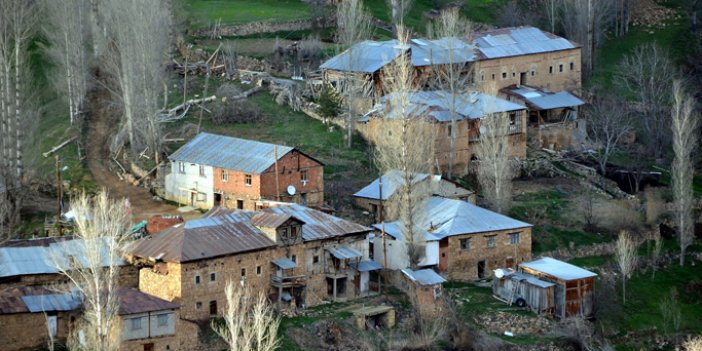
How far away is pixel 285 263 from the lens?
62.2m

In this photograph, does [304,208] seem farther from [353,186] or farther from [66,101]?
[66,101]

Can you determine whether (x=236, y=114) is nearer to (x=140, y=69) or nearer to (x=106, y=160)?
(x=140, y=69)

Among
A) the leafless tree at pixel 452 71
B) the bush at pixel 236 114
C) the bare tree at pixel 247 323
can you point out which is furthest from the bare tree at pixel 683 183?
the bare tree at pixel 247 323

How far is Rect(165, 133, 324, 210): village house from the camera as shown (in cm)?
6897

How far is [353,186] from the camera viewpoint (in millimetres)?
73312

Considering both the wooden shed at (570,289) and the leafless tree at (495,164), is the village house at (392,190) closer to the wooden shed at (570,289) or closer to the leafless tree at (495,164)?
the leafless tree at (495,164)

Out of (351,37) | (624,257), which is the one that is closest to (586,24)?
(351,37)

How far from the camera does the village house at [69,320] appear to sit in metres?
56.5

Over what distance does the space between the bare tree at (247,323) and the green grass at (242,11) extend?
3277cm

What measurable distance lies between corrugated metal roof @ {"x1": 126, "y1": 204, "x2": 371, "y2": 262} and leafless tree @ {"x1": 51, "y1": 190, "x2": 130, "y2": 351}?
2.07 metres

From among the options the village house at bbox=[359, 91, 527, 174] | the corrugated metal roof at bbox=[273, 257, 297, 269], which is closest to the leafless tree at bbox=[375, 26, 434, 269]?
the village house at bbox=[359, 91, 527, 174]

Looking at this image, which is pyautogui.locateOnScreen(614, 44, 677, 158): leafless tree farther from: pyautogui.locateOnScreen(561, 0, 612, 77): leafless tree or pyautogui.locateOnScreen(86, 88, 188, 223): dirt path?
pyautogui.locateOnScreen(86, 88, 188, 223): dirt path

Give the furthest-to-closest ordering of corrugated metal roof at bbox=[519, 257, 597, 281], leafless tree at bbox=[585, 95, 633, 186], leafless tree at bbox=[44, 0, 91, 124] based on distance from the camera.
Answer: leafless tree at bbox=[585, 95, 633, 186]
leafless tree at bbox=[44, 0, 91, 124]
corrugated metal roof at bbox=[519, 257, 597, 281]

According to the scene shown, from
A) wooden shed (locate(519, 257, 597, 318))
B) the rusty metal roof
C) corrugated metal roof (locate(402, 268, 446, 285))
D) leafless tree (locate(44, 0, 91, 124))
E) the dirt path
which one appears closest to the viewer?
the rusty metal roof
